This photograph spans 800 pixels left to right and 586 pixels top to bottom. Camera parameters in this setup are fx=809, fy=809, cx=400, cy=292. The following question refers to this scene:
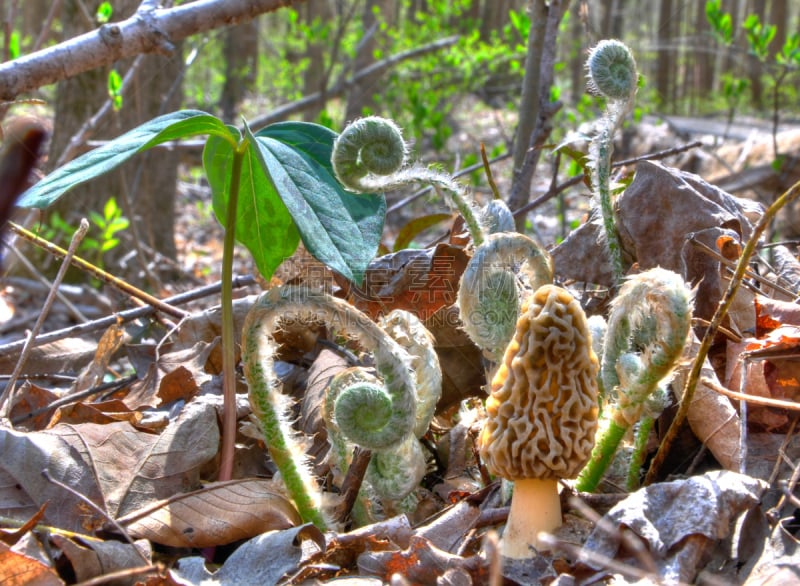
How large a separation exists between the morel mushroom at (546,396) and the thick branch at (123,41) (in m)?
1.34

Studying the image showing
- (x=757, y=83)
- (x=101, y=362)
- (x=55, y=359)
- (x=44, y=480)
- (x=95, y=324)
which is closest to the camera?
(x=44, y=480)

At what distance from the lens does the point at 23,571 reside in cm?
133

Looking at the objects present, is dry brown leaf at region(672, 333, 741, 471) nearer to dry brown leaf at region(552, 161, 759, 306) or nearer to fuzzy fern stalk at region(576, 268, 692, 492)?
fuzzy fern stalk at region(576, 268, 692, 492)

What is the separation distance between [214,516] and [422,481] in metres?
0.52

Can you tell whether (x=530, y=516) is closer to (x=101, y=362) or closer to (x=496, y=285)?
(x=496, y=285)

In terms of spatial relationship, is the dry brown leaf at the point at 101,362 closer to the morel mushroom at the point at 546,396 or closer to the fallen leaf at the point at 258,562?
the fallen leaf at the point at 258,562

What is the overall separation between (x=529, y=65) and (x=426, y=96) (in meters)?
4.90

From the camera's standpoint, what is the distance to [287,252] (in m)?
1.78

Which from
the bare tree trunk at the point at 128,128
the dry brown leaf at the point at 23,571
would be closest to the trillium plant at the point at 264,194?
the dry brown leaf at the point at 23,571

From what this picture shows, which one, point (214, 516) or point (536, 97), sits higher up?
point (536, 97)

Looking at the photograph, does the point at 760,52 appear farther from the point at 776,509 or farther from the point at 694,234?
the point at 776,509

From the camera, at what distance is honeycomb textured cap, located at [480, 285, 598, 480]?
4.44ft

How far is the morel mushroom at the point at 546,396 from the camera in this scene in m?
1.36

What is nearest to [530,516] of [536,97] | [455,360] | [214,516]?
[214,516]
